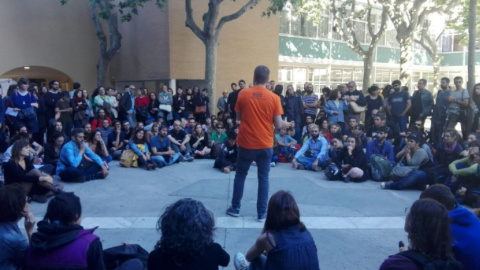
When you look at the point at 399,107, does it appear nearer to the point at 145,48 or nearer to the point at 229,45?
the point at 229,45

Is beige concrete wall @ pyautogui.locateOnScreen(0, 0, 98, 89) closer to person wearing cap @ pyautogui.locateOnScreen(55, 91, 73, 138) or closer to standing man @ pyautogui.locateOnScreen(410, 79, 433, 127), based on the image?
person wearing cap @ pyautogui.locateOnScreen(55, 91, 73, 138)

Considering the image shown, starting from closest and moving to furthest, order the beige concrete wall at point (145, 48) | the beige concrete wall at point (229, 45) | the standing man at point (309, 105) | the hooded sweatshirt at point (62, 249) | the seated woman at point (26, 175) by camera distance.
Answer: the hooded sweatshirt at point (62, 249)
the seated woman at point (26, 175)
the standing man at point (309, 105)
the beige concrete wall at point (229, 45)
the beige concrete wall at point (145, 48)

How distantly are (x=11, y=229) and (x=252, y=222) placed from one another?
3.10 metres

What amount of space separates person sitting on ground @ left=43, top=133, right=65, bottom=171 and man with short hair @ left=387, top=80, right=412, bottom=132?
25.6ft

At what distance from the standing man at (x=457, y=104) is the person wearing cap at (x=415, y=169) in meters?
2.78

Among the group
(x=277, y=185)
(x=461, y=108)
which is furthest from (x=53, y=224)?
(x=461, y=108)

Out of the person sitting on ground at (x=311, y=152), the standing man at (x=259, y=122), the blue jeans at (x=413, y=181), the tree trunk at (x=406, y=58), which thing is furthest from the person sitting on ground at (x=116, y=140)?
the tree trunk at (x=406, y=58)

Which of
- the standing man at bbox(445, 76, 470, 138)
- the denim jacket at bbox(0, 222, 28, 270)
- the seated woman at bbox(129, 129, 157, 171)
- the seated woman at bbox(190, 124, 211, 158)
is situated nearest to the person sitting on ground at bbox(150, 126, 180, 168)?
the seated woman at bbox(129, 129, 157, 171)

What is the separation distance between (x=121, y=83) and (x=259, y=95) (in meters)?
17.5

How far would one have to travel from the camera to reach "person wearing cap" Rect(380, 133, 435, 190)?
301 inches

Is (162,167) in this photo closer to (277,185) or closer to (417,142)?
(277,185)

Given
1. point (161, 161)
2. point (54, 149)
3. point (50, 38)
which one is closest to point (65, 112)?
point (54, 149)

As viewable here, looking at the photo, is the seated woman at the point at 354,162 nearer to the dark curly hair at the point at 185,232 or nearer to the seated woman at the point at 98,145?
the seated woman at the point at 98,145

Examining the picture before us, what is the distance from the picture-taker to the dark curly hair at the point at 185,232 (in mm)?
2613
